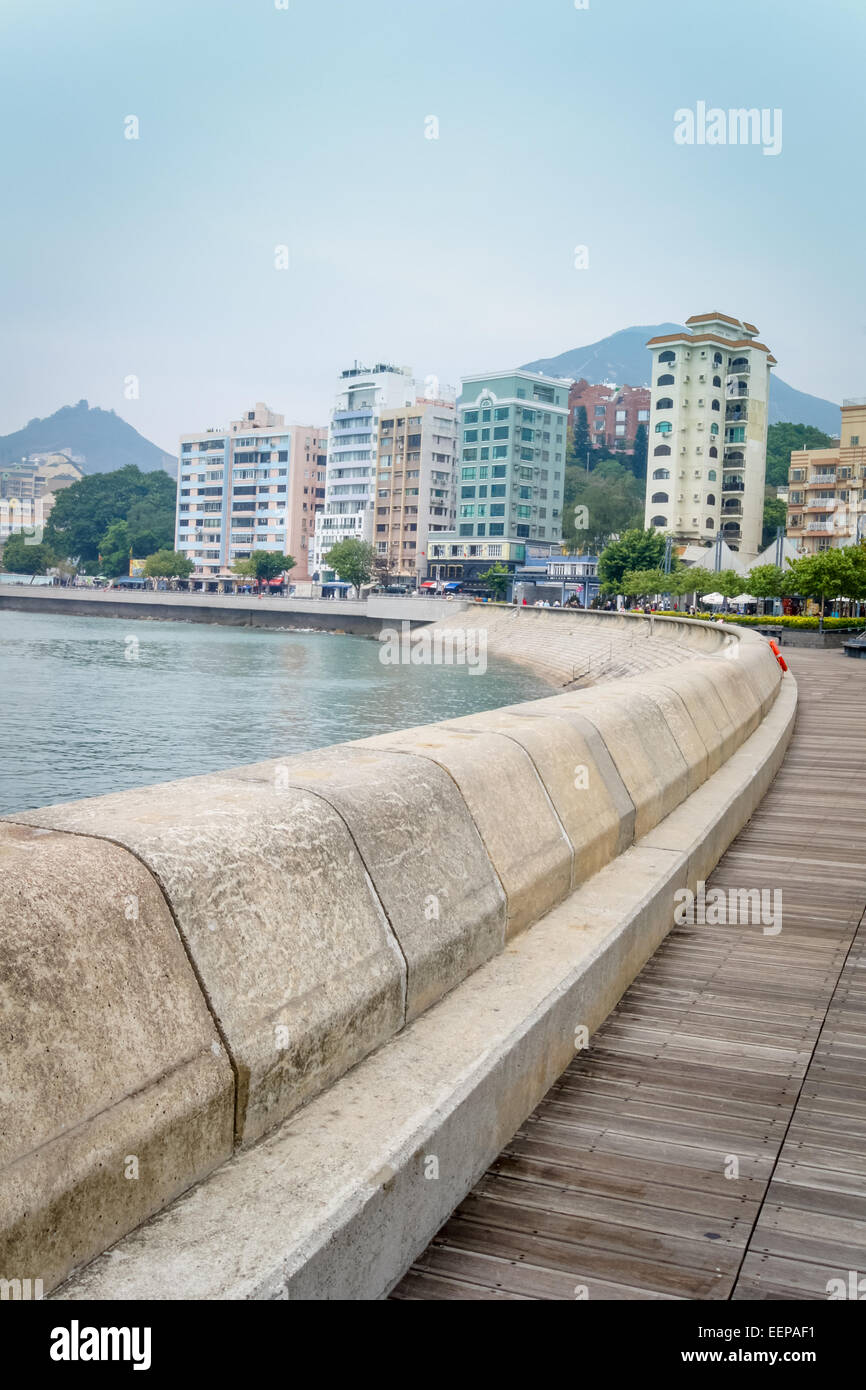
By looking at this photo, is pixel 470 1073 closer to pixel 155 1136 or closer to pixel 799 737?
pixel 155 1136

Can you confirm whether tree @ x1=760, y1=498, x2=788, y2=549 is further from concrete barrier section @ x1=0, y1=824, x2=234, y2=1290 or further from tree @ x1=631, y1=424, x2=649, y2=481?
concrete barrier section @ x1=0, y1=824, x2=234, y2=1290

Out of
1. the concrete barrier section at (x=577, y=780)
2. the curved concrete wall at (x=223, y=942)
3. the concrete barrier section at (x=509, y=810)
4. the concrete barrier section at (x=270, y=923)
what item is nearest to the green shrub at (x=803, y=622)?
the concrete barrier section at (x=577, y=780)

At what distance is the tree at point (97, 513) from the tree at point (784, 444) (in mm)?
94176

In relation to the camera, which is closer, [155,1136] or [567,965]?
[155,1136]

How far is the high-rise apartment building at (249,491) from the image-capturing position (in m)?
172

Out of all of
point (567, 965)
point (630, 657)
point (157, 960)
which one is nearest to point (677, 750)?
point (567, 965)

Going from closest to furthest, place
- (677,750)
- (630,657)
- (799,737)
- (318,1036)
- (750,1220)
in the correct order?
(318,1036) → (750,1220) → (677,750) → (799,737) → (630,657)

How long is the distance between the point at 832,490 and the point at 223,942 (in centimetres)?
10917

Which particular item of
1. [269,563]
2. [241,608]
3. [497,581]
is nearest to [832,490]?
[497,581]

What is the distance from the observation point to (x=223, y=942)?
3074mm

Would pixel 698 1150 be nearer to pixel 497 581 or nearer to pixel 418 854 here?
pixel 418 854

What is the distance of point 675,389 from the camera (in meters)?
126

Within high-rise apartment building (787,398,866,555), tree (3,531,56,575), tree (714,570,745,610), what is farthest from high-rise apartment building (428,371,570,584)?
tree (3,531,56,575)
